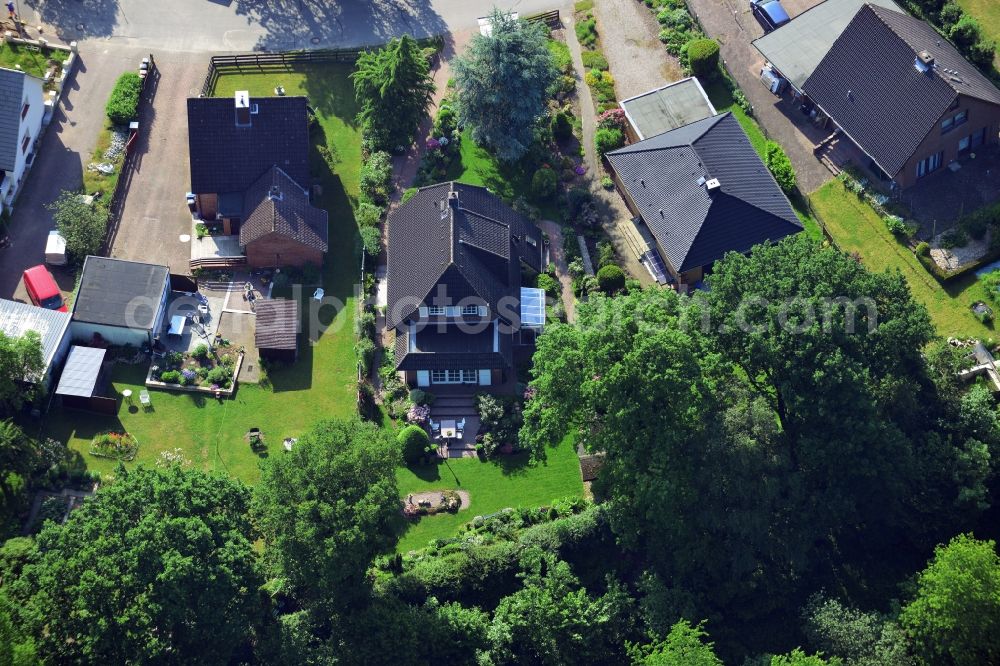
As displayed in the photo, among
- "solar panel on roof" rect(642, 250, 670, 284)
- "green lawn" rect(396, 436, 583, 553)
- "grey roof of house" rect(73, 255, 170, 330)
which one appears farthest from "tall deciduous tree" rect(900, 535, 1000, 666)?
"grey roof of house" rect(73, 255, 170, 330)

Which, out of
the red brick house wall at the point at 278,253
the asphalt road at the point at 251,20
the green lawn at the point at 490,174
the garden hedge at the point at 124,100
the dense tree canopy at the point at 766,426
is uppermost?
the asphalt road at the point at 251,20

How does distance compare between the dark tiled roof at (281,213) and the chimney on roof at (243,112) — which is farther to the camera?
the chimney on roof at (243,112)

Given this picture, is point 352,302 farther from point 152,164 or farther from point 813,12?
point 813,12

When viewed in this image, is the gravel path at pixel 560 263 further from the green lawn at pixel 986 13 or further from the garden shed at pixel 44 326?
the green lawn at pixel 986 13

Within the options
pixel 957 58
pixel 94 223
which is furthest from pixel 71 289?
pixel 957 58

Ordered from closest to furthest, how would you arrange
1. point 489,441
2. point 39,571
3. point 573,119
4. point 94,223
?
point 39,571 → point 489,441 → point 94,223 → point 573,119

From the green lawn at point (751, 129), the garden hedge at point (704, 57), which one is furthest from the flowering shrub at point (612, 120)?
the green lawn at point (751, 129)
